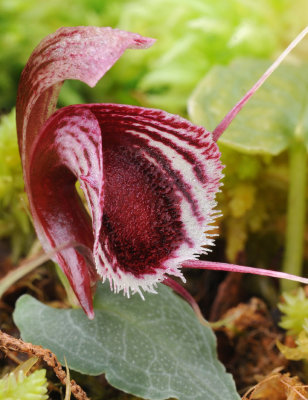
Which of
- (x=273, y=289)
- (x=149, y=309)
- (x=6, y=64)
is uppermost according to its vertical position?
(x=6, y=64)

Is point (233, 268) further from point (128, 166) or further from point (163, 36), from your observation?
point (163, 36)

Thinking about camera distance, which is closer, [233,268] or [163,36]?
[233,268]

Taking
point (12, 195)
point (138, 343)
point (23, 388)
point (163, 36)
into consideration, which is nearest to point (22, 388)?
point (23, 388)

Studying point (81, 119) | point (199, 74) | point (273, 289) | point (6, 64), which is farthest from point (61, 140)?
point (6, 64)

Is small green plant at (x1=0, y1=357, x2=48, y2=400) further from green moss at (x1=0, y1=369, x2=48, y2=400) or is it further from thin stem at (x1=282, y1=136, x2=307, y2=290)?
thin stem at (x1=282, y1=136, x2=307, y2=290)

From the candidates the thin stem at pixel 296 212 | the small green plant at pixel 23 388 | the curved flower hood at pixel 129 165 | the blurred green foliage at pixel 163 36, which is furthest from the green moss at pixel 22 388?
the blurred green foliage at pixel 163 36

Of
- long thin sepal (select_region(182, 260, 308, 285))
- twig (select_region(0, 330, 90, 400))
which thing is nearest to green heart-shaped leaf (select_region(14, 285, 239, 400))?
twig (select_region(0, 330, 90, 400))

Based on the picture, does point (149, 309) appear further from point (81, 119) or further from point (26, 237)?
point (26, 237)
